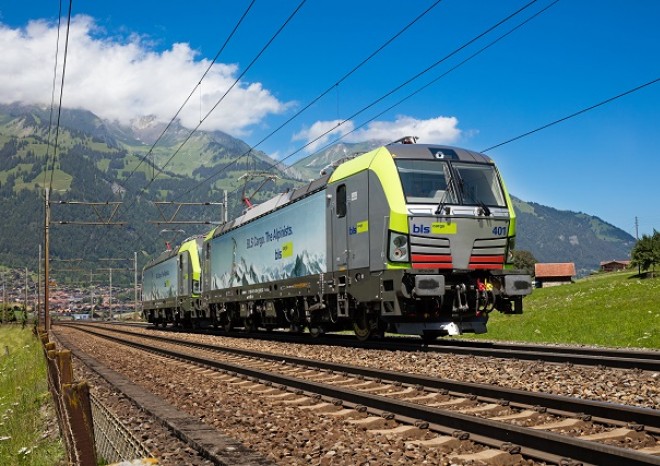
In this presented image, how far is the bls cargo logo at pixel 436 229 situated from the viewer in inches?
588

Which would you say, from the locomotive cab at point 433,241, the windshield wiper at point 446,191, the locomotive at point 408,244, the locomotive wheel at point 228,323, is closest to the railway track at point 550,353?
the locomotive at point 408,244

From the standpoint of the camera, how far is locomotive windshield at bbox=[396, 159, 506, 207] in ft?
50.2

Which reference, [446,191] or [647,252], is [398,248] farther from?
[647,252]

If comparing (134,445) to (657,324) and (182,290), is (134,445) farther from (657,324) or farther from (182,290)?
(182,290)

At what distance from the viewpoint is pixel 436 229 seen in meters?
15.0

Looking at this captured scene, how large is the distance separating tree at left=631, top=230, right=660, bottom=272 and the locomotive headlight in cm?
7136

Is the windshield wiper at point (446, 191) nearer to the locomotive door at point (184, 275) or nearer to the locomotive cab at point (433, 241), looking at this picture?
the locomotive cab at point (433, 241)

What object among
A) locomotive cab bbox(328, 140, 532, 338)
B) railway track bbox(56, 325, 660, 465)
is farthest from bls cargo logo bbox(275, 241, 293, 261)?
railway track bbox(56, 325, 660, 465)

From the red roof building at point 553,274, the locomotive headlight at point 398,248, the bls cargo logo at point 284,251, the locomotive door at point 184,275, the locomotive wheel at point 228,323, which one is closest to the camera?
the locomotive headlight at point 398,248

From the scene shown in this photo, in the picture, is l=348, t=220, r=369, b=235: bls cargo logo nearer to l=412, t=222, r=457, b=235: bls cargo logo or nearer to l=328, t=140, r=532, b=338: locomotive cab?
l=328, t=140, r=532, b=338: locomotive cab

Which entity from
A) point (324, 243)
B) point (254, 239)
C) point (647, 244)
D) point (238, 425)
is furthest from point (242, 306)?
point (647, 244)

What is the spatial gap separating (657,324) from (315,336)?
31.8 feet

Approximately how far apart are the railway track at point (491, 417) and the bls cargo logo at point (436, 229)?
3964 mm

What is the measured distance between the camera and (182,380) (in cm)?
1298
